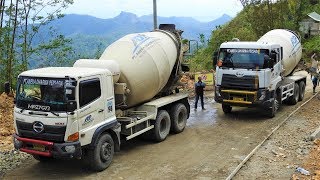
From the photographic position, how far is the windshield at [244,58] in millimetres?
14453

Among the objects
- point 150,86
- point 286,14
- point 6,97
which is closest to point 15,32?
point 6,97

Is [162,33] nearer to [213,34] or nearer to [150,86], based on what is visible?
[150,86]

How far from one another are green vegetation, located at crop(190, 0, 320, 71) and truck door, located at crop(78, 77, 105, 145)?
19.0 metres

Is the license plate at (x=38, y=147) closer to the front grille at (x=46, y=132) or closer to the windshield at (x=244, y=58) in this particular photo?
the front grille at (x=46, y=132)

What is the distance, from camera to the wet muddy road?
9.66 m

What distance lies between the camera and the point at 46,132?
353 inches

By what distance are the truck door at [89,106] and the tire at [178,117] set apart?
149 inches

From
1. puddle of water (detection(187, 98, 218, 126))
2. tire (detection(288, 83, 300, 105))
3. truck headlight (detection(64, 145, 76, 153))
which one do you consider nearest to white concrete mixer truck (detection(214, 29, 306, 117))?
puddle of water (detection(187, 98, 218, 126))

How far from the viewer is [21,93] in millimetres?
9422

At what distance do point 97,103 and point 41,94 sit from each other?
1.29 meters

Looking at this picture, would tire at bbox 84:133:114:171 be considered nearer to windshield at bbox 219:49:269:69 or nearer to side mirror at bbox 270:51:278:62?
windshield at bbox 219:49:269:69

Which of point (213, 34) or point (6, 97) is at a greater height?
point (213, 34)

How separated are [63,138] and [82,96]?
102 cm

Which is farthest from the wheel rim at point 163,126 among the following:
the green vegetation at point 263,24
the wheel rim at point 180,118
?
the green vegetation at point 263,24
